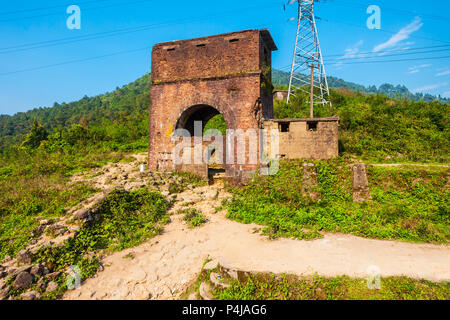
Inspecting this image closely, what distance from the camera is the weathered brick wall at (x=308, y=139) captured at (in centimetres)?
1081

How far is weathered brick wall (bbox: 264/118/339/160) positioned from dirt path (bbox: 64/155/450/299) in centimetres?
496

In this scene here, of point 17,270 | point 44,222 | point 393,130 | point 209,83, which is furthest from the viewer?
point 393,130

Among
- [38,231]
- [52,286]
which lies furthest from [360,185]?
[38,231]

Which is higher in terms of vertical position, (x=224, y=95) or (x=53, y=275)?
(x=224, y=95)

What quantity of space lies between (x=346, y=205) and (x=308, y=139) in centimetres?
362

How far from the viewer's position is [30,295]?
4688 millimetres

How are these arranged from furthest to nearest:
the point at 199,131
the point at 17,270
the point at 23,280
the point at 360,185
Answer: the point at 199,131, the point at 360,185, the point at 17,270, the point at 23,280

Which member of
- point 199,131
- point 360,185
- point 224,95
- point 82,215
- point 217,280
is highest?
point 224,95

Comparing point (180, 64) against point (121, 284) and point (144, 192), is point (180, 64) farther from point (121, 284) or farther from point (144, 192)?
point (121, 284)

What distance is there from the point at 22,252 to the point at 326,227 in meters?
7.64

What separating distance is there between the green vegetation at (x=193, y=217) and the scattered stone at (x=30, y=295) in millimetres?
4041

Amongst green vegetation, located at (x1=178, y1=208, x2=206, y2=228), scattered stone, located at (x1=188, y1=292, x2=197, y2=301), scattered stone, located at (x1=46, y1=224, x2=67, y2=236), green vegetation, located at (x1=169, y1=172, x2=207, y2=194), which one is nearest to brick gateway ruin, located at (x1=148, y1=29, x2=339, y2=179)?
green vegetation, located at (x1=169, y1=172, x2=207, y2=194)

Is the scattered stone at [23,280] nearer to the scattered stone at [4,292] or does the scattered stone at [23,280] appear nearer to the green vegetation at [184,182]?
the scattered stone at [4,292]

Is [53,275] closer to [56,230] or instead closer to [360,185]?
[56,230]
